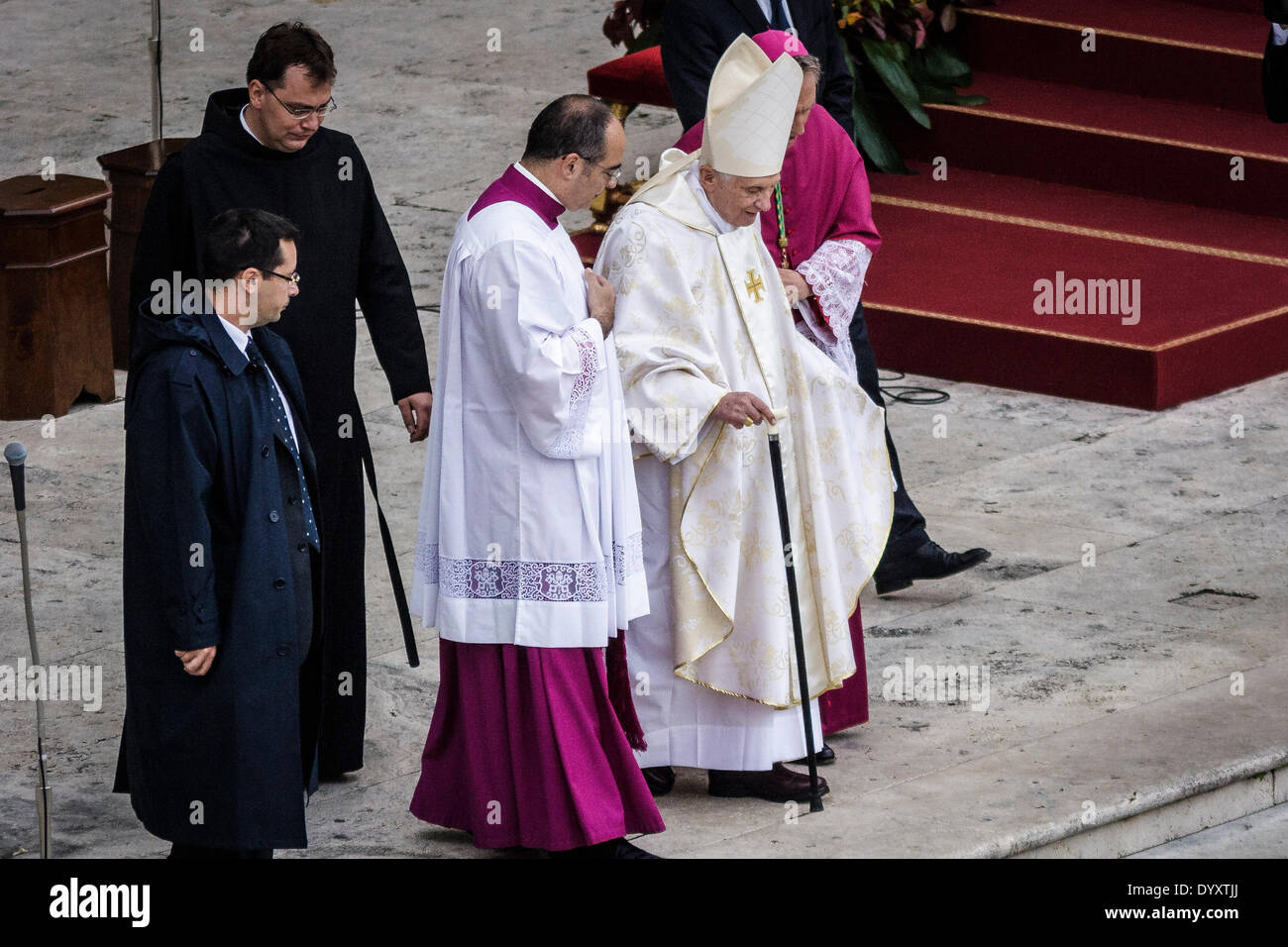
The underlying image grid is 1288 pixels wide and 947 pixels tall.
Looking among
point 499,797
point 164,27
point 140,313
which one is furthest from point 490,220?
point 164,27

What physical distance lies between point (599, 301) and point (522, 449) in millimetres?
390

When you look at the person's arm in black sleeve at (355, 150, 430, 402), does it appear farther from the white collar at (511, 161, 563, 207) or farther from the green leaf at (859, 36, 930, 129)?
the green leaf at (859, 36, 930, 129)

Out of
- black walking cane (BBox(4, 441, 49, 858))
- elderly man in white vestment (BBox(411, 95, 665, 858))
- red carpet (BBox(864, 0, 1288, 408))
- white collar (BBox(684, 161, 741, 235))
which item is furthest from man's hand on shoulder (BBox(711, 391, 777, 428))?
red carpet (BBox(864, 0, 1288, 408))

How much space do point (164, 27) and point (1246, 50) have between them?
22.3ft

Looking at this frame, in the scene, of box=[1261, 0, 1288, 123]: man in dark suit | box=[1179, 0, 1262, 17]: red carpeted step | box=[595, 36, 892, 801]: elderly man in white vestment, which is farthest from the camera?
box=[1179, 0, 1262, 17]: red carpeted step

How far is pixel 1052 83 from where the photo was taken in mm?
11219

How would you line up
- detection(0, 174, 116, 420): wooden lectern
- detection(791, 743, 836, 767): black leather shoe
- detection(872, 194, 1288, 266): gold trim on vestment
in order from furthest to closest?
detection(872, 194, 1288, 266): gold trim on vestment
detection(0, 174, 116, 420): wooden lectern
detection(791, 743, 836, 767): black leather shoe

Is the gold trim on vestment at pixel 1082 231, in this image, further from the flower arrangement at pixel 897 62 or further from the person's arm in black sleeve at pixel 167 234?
the person's arm in black sleeve at pixel 167 234

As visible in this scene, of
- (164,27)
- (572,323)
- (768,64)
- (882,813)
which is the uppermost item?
(164,27)

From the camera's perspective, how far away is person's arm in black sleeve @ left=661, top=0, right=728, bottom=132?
7.45 meters

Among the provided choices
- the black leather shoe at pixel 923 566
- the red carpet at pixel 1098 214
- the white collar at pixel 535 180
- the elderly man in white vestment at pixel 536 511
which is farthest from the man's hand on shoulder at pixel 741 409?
the red carpet at pixel 1098 214

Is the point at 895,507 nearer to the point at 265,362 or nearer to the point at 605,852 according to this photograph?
the point at 605,852

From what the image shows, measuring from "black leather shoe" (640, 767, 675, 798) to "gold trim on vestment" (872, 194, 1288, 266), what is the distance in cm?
479
